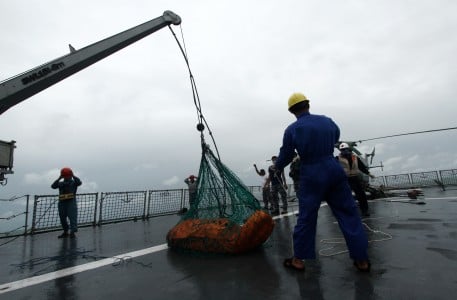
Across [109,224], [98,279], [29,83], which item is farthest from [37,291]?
[109,224]

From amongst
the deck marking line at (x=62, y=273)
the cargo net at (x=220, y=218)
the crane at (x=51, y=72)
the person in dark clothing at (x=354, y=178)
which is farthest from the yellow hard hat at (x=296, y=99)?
the crane at (x=51, y=72)

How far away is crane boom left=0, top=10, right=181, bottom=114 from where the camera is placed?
532 centimetres

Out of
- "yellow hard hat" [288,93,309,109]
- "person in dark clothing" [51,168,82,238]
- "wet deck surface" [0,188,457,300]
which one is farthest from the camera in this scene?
"person in dark clothing" [51,168,82,238]

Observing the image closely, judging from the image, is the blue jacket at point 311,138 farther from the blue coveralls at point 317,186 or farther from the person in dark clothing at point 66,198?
the person in dark clothing at point 66,198

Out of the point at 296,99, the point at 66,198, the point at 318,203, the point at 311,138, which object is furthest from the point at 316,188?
the point at 66,198

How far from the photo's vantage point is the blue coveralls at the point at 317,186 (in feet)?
10.8

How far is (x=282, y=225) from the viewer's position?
6.95m

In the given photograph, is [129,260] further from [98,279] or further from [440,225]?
[440,225]

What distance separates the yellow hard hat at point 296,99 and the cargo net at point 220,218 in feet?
5.48

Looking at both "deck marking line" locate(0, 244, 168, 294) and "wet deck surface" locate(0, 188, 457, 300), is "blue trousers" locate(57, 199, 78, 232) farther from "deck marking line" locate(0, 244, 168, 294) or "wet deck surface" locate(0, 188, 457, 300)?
"deck marking line" locate(0, 244, 168, 294)

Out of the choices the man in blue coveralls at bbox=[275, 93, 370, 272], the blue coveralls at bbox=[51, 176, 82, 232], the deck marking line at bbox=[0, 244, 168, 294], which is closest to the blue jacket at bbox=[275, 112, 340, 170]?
the man in blue coveralls at bbox=[275, 93, 370, 272]

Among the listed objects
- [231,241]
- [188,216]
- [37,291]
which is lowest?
[37,291]

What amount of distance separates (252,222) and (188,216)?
149 cm

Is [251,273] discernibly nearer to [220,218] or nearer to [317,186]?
[317,186]
